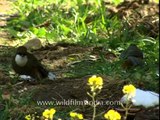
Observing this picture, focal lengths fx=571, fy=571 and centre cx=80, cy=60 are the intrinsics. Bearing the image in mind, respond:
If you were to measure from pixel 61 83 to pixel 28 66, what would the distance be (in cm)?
43

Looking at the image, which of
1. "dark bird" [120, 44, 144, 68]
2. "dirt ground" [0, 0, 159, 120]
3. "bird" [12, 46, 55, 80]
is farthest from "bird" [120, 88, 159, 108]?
"bird" [12, 46, 55, 80]

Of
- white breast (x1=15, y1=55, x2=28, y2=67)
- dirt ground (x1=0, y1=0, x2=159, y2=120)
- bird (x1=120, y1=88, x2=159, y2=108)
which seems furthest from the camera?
white breast (x1=15, y1=55, x2=28, y2=67)

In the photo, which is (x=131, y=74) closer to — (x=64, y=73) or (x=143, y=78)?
(x=143, y=78)

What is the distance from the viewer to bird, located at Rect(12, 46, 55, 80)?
5.78 m

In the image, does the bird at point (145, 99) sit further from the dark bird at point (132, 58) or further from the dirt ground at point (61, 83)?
the dark bird at point (132, 58)

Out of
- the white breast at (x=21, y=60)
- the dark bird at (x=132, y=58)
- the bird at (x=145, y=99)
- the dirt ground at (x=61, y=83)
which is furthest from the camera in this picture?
the white breast at (x=21, y=60)

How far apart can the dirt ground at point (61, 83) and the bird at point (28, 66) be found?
107 millimetres

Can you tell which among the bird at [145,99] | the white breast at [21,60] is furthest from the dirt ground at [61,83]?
the white breast at [21,60]

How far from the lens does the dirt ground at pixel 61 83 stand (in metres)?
4.71

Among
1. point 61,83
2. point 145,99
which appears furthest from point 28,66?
point 145,99

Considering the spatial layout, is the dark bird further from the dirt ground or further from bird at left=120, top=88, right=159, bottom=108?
bird at left=120, top=88, right=159, bottom=108

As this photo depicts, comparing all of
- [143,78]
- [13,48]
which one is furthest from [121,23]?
[143,78]

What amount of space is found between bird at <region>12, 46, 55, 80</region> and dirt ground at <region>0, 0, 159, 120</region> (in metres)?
0.11

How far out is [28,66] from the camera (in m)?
5.78
